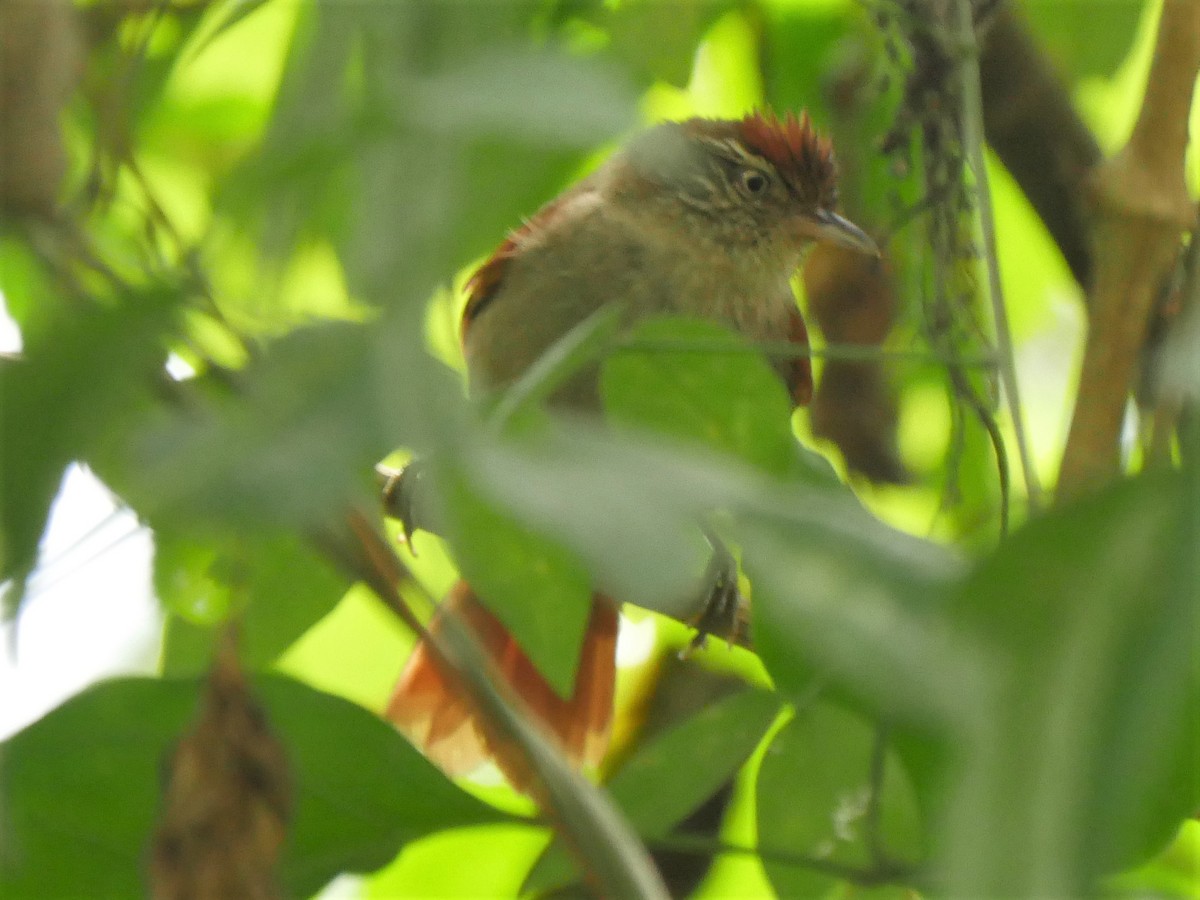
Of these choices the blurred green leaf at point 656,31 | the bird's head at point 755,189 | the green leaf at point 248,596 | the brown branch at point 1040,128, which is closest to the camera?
the green leaf at point 248,596

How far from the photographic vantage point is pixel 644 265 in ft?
10.2

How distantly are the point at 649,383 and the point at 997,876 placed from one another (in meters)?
0.61

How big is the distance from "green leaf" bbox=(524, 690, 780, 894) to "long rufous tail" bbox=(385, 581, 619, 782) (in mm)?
883

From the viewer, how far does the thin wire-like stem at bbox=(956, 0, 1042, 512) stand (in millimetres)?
1264

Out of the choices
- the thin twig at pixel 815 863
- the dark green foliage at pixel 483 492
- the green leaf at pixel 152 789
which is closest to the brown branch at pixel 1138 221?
the dark green foliage at pixel 483 492

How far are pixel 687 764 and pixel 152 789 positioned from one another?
1.57ft

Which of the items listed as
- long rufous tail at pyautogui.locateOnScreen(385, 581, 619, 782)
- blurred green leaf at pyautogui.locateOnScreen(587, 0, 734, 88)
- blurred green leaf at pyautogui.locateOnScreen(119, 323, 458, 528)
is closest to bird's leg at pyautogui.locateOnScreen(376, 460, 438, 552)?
long rufous tail at pyautogui.locateOnScreen(385, 581, 619, 782)

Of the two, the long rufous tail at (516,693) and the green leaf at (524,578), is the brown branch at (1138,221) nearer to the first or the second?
the green leaf at (524,578)

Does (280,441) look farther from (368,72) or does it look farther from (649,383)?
(649,383)

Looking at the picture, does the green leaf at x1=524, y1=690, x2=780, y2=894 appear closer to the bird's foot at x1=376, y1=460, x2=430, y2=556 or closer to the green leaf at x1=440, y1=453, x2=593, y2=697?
the green leaf at x1=440, y1=453, x2=593, y2=697

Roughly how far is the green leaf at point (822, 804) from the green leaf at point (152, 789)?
0.26 metres

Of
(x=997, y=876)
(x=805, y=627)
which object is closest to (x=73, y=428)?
(x=805, y=627)

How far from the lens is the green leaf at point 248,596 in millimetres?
992

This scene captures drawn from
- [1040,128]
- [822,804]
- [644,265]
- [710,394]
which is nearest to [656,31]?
[710,394]
